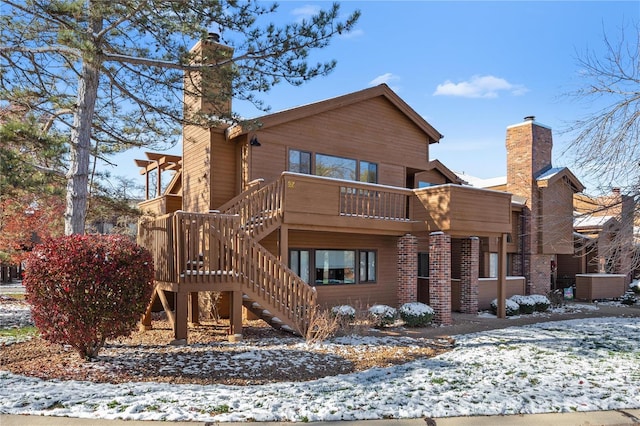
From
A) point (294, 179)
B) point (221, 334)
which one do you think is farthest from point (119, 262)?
point (294, 179)

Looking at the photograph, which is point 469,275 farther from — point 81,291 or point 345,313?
point 81,291

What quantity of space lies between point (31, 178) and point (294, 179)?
247 inches

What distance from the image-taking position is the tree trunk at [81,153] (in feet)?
34.9

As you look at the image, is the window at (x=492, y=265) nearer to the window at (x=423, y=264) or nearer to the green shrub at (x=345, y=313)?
the window at (x=423, y=264)

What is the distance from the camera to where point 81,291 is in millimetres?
7332

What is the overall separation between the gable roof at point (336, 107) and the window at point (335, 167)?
5.18 feet

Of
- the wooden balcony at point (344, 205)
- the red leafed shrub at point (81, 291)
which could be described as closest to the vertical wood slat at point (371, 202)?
the wooden balcony at point (344, 205)

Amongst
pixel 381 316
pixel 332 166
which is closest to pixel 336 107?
pixel 332 166

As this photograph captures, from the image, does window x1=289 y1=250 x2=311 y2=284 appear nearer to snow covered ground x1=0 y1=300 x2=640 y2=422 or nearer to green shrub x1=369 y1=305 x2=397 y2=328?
green shrub x1=369 y1=305 x2=397 y2=328

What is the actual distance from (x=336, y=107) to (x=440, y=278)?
664 centimetres

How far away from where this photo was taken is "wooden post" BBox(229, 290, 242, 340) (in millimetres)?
10031

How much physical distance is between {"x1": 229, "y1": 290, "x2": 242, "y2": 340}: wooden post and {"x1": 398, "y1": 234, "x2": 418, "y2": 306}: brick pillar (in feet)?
23.3

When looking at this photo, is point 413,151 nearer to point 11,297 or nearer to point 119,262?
point 119,262

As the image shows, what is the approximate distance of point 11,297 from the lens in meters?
19.7
